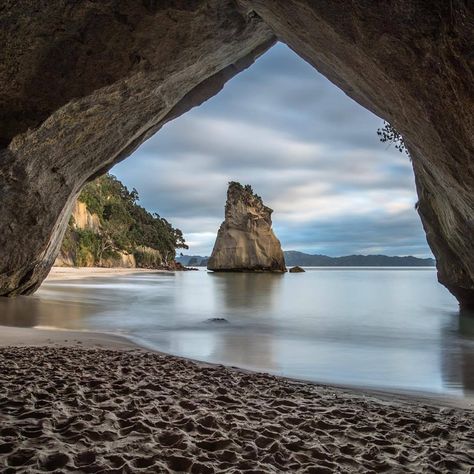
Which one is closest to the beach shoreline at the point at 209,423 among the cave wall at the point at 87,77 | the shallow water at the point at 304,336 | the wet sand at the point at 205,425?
the wet sand at the point at 205,425

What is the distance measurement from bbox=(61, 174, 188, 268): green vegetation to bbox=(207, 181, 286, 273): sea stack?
52.5ft

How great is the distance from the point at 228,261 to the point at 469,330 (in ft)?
169

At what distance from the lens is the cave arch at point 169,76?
4.21 metres

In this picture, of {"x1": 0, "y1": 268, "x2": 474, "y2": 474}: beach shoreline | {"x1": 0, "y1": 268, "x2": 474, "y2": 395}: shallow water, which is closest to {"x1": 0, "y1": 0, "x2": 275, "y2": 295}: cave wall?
{"x1": 0, "y1": 268, "x2": 474, "y2": 395}: shallow water

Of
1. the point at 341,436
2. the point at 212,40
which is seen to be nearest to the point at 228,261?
the point at 212,40

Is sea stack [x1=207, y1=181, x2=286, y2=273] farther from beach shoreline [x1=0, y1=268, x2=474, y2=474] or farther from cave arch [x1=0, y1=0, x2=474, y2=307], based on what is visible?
beach shoreline [x1=0, y1=268, x2=474, y2=474]

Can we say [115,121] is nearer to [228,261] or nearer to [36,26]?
[36,26]

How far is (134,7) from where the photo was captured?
22.1 feet

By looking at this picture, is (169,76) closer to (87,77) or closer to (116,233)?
(87,77)

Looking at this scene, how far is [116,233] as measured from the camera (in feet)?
206

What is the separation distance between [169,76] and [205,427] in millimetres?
7241

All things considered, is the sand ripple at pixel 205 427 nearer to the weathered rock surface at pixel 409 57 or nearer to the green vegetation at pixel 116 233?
the weathered rock surface at pixel 409 57

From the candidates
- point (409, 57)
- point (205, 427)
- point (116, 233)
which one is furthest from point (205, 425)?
point (116, 233)

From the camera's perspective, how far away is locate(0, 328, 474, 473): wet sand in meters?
2.76
